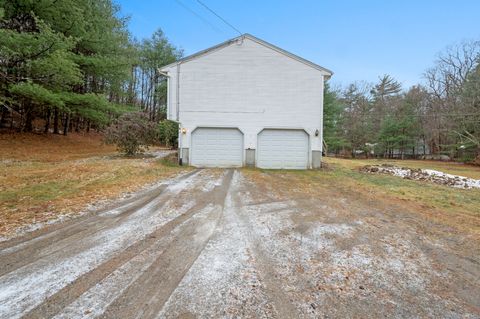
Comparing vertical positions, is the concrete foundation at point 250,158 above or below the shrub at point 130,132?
below

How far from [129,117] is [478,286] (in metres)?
14.5

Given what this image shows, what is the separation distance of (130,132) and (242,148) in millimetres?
6154

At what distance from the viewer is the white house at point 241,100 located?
12.0 metres

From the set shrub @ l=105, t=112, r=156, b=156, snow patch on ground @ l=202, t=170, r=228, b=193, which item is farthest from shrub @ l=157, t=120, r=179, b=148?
snow patch on ground @ l=202, t=170, r=228, b=193

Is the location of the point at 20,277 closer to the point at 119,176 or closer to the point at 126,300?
the point at 126,300

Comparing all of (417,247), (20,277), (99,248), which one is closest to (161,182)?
(99,248)

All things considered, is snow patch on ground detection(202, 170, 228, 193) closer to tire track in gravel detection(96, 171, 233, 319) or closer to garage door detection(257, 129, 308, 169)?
tire track in gravel detection(96, 171, 233, 319)

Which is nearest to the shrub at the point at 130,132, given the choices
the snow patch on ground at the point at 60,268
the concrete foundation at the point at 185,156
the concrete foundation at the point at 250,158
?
the concrete foundation at the point at 185,156

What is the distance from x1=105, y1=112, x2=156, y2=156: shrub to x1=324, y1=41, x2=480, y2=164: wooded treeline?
715 inches

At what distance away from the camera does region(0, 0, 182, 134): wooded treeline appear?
11.4 meters

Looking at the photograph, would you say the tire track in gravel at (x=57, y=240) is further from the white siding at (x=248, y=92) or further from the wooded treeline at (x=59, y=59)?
→ the white siding at (x=248, y=92)

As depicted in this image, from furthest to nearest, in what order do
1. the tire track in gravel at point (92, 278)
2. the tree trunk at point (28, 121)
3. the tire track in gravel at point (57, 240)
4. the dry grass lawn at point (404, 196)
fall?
the tree trunk at point (28, 121)
the dry grass lawn at point (404, 196)
the tire track in gravel at point (57, 240)
the tire track in gravel at point (92, 278)

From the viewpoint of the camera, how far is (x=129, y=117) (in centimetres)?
1408

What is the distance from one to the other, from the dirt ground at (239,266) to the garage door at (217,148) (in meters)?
6.78
